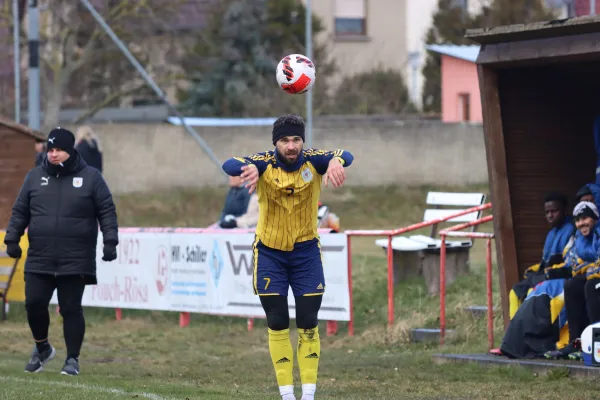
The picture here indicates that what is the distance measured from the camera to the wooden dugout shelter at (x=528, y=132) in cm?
1126

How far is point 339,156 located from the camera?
833 cm

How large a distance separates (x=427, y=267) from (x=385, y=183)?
18.4m

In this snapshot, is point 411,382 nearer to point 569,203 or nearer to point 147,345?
point 569,203

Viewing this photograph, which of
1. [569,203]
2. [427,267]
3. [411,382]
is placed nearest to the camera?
[411,382]

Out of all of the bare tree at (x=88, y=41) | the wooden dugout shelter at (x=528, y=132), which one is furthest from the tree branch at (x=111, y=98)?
the wooden dugout shelter at (x=528, y=132)

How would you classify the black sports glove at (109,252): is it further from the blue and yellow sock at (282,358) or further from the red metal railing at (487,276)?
the red metal railing at (487,276)

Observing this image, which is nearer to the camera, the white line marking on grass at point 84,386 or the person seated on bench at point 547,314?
the white line marking on grass at point 84,386

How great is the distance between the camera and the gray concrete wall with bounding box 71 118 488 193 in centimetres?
3384

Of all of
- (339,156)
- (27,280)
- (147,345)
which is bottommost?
(147,345)

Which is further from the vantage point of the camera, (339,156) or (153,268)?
(153,268)

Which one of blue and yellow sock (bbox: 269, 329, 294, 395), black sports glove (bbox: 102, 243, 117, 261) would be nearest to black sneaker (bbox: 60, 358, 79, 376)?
black sports glove (bbox: 102, 243, 117, 261)

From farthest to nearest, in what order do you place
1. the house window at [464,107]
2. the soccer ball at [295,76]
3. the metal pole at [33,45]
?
the house window at [464,107] < the metal pole at [33,45] < the soccer ball at [295,76]

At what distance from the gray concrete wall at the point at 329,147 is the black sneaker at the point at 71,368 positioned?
905 inches

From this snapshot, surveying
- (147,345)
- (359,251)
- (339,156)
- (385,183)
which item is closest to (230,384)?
(339,156)
